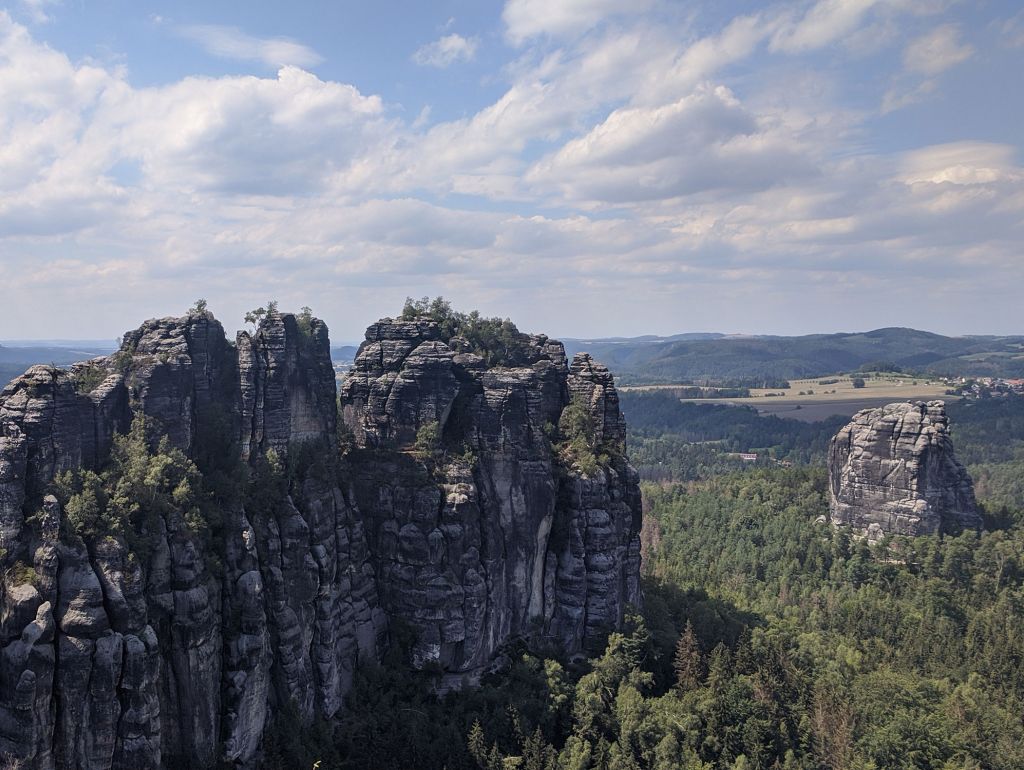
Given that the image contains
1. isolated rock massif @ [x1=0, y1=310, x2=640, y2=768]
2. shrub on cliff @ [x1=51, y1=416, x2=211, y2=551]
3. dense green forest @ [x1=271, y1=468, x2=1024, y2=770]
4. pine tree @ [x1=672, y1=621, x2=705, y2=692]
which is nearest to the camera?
isolated rock massif @ [x1=0, y1=310, x2=640, y2=768]

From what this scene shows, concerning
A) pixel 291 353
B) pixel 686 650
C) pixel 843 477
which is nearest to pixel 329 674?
pixel 291 353

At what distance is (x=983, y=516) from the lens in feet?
326

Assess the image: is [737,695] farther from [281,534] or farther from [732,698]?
[281,534]

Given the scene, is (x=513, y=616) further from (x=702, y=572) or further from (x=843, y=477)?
(x=843, y=477)

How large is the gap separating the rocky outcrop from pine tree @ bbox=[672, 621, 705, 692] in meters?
56.0

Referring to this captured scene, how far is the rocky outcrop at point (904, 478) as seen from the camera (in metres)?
94.7

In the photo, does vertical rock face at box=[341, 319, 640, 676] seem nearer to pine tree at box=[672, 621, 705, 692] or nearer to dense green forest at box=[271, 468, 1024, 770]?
dense green forest at box=[271, 468, 1024, 770]

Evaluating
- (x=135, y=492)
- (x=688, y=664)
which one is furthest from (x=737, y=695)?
(x=135, y=492)

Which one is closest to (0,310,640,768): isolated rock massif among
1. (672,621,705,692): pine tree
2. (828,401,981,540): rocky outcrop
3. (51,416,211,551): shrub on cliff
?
(51,416,211,551): shrub on cliff

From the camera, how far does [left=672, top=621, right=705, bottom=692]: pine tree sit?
173ft

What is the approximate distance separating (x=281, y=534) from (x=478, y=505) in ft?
48.4

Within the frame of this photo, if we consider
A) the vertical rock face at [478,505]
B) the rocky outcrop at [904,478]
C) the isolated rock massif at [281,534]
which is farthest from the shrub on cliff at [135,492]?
the rocky outcrop at [904,478]

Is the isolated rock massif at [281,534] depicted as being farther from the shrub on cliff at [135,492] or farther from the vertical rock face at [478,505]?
the shrub on cliff at [135,492]

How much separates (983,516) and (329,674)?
307 feet
